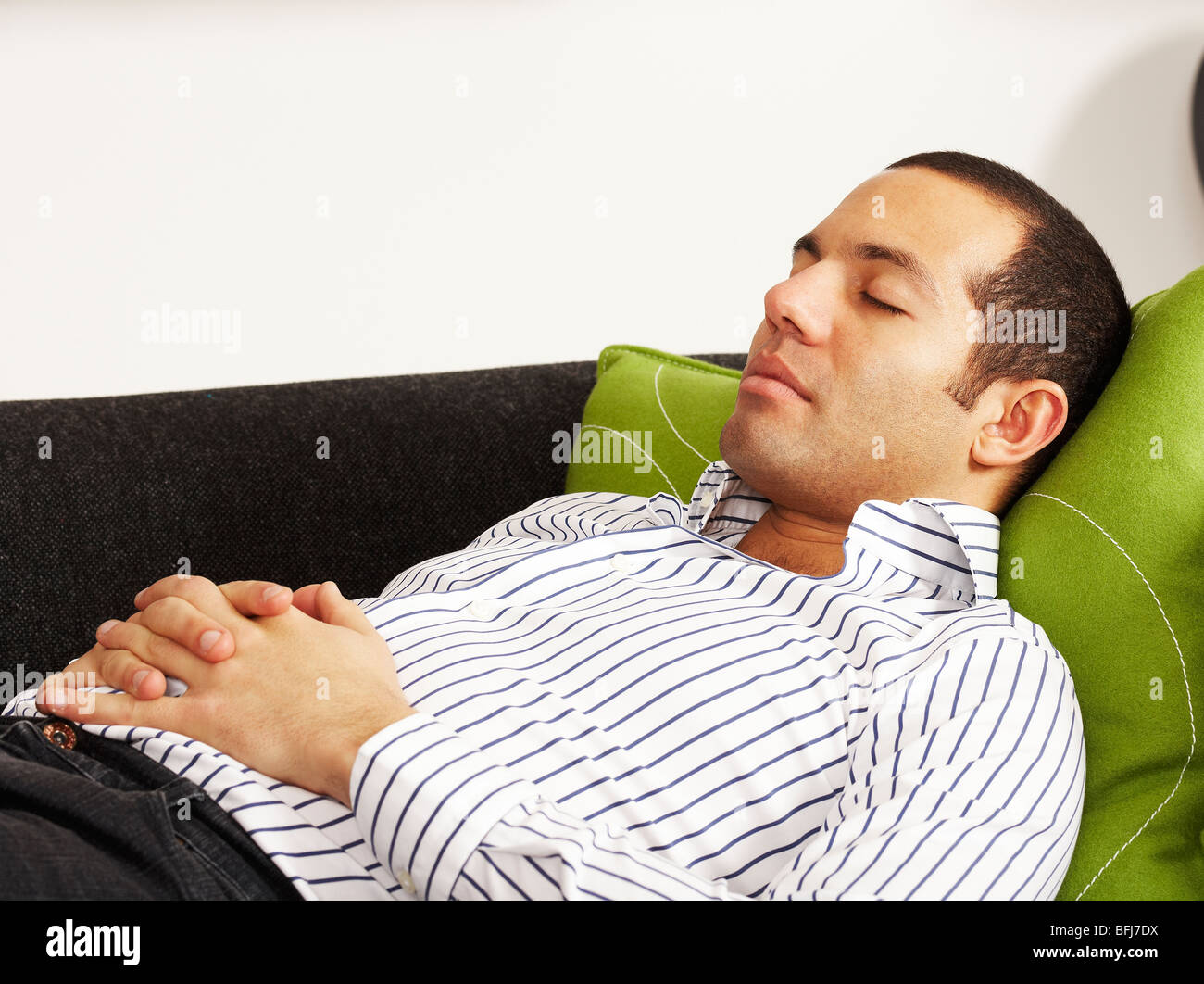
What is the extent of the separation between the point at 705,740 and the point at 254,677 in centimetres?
35

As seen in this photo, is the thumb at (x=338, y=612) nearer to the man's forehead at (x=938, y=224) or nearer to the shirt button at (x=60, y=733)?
the shirt button at (x=60, y=733)

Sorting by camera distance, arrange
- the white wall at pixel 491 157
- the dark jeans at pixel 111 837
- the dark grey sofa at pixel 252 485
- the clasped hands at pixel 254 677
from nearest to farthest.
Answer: the dark jeans at pixel 111 837, the clasped hands at pixel 254 677, the dark grey sofa at pixel 252 485, the white wall at pixel 491 157

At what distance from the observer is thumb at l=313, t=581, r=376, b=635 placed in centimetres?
94

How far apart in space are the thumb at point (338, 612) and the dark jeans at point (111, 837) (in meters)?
0.18

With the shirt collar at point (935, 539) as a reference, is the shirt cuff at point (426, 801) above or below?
below

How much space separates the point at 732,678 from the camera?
0.90 metres

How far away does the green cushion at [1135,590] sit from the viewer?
88cm

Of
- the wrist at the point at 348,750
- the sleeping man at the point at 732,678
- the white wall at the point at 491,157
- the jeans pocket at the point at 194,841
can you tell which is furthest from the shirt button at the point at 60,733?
the white wall at the point at 491,157

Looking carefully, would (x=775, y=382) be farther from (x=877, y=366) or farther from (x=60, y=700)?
(x=60, y=700)

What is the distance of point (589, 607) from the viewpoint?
1.02 meters

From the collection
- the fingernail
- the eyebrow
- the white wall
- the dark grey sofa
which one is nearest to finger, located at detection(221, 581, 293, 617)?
the fingernail

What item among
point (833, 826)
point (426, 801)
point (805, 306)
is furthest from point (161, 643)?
point (805, 306)
